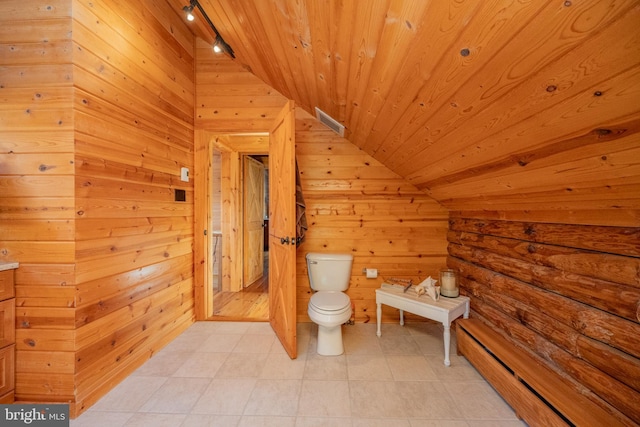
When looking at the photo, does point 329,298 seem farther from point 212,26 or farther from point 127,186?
point 212,26

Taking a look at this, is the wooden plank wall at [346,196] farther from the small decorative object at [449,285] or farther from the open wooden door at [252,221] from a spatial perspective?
the open wooden door at [252,221]

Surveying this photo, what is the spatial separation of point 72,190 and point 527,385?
2716 mm

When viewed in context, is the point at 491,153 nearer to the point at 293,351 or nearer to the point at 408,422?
the point at 408,422

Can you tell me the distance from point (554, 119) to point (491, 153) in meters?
0.38

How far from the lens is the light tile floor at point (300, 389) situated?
141 centimetres

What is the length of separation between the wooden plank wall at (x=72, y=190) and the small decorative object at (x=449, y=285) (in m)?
2.43

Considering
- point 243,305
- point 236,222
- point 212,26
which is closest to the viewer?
point 212,26

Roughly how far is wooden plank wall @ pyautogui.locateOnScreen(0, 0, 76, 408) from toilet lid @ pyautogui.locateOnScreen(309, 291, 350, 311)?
150cm

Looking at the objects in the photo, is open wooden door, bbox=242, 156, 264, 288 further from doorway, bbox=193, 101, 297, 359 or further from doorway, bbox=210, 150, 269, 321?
doorway, bbox=193, 101, 297, 359

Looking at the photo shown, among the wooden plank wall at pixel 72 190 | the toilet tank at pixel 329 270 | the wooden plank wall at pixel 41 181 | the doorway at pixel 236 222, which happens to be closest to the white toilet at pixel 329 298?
the toilet tank at pixel 329 270

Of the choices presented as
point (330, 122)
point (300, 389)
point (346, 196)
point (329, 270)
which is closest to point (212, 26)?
point (330, 122)

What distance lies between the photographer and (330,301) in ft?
6.72

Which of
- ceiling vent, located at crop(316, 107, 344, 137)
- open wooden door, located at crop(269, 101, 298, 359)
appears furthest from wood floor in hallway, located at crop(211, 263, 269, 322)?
ceiling vent, located at crop(316, 107, 344, 137)

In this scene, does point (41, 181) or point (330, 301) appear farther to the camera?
point (330, 301)
